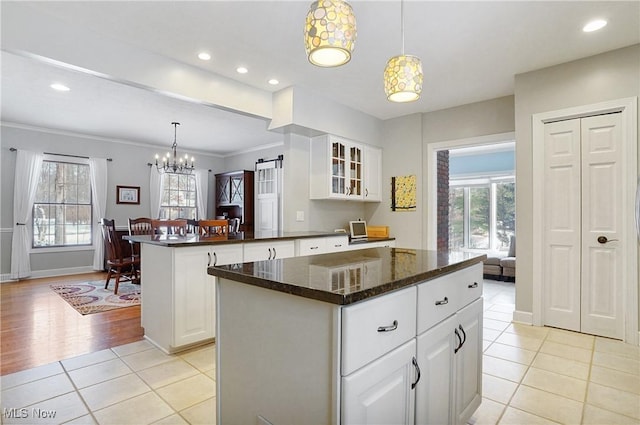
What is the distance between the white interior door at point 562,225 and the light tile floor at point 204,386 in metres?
0.41

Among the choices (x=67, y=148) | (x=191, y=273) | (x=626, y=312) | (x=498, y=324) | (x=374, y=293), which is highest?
(x=67, y=148)

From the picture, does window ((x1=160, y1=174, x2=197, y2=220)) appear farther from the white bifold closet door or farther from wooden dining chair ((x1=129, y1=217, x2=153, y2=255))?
the white bifold closet door

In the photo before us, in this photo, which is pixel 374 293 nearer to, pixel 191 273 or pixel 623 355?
pixel 191 273

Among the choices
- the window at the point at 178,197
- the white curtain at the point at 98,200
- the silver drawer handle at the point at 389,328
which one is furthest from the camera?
the window at the point at 178,197

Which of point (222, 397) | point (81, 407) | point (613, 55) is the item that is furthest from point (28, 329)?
point (613, 55)

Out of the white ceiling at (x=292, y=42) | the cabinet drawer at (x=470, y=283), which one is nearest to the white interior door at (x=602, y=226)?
the white ceiling at (x=292, y=42)

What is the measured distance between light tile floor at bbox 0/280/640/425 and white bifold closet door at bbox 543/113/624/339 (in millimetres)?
354

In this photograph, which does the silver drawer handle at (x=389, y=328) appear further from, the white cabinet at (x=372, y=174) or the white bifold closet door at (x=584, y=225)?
the white cabinet at (x=372, y=174)

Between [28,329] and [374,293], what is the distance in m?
3.83

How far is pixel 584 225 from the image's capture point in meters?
3.19

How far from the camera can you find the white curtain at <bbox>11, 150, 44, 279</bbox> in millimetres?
5516

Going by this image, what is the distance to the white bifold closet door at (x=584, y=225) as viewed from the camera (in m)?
3.04

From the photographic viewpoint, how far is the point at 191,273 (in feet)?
8.95

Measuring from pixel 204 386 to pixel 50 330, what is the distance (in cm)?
210
